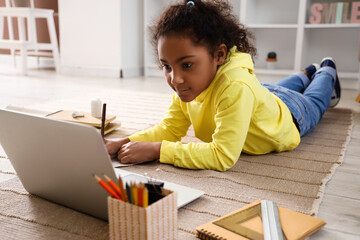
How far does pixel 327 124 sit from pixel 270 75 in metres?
1.42

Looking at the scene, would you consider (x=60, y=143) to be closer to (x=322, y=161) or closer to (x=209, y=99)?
(x=209, y=99)

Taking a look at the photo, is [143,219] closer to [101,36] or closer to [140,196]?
[140,196]

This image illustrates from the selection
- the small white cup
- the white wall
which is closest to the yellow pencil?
the small white cup

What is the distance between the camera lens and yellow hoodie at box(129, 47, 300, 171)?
3.17 ft

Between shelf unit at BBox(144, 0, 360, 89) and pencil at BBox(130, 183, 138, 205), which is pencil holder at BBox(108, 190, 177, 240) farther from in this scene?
shelf unit at BBox(144, 0, 360, 89)

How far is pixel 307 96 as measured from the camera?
1.52 metres

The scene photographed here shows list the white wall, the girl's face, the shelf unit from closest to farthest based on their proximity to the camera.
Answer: the girl's face
the shelf unit
the white wall

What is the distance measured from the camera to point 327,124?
159 cm

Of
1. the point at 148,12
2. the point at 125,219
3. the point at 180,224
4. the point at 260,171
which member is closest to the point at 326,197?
the point at 260,171

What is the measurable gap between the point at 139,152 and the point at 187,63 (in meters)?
0.28

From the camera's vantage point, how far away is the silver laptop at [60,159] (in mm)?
590

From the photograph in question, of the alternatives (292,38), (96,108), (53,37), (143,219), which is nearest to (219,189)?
(143,219)

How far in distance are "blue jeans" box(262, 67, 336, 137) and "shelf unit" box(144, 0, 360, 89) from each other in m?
1.00

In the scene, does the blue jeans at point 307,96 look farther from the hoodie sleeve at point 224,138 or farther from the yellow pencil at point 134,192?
the yellow pencil at point 134,192
